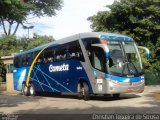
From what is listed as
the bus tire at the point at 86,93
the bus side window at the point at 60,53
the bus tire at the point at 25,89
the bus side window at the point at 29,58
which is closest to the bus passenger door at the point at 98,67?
the bus tire at the point at 86,93

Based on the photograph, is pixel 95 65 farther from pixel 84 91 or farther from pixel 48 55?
pixel 48 55

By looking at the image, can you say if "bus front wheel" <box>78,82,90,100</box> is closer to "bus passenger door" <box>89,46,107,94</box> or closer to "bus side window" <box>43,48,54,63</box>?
"bus passenger door" <box>89,46,107,94</box>

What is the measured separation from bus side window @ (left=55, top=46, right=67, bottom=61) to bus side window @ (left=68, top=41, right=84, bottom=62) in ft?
2.31

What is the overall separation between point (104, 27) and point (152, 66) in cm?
678

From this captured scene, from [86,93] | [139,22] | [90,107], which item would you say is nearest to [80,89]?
[86,93]

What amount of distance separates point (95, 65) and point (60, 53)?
415 centimetres

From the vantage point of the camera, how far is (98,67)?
58.6 feet

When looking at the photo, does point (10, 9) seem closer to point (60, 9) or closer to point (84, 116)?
point (84, 116)

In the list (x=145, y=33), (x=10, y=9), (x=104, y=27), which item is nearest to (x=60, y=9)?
(x=104, y=27)

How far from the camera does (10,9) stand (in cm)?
A: 1780

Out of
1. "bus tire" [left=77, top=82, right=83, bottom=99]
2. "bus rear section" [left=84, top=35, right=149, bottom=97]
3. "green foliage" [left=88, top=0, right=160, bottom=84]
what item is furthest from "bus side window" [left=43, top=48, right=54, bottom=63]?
"green foliage" [left=88, top=0, right=160, bottom=84]

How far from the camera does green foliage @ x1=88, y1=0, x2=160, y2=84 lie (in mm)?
35594

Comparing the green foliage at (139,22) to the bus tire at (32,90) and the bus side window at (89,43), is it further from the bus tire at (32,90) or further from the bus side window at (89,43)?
the bus side window at (89,43)

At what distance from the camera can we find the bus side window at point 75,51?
1916cm
